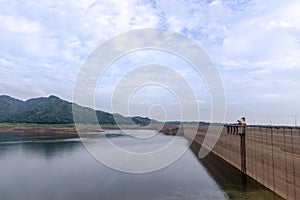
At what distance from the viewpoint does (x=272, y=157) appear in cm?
1541

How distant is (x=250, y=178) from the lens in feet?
64.5

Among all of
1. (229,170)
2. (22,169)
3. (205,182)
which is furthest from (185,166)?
(22,169)

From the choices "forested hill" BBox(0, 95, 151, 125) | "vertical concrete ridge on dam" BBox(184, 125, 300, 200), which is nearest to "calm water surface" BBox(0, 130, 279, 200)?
"vertical concrete ridge on dam" BBox(184, 125, 300, 200)

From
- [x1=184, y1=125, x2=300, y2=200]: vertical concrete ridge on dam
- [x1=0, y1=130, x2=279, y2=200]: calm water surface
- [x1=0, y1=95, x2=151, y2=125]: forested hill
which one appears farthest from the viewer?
[x1=0, y1=95, x2=151, y2=125]: forested hill

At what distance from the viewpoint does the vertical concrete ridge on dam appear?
41.2ft

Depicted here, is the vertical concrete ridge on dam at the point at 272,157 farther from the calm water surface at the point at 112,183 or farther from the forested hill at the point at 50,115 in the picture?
the forested hill at the point at 50,115

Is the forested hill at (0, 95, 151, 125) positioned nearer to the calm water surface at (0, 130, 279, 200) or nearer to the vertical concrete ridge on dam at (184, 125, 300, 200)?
the calm water surface at (0, 130, 279, 200)

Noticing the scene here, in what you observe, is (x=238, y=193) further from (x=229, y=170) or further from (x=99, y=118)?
(x=99, y=118)

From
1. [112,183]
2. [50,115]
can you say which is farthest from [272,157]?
[50,115]

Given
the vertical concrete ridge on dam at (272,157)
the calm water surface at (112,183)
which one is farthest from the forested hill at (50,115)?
the vertical concrete ridge on dam at (272,157)

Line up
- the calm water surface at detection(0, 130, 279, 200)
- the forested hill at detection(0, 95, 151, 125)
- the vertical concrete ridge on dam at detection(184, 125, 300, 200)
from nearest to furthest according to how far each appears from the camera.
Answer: the vertical concrete ridge on dam at detection(184, 125, 300, 200) < the calm water surface at detection(0, 130, 279, 200) < the forested hill at detection(0, 95, 151, 125)

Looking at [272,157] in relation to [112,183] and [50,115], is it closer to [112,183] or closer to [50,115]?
[112,183]

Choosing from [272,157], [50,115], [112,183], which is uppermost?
[50,115]

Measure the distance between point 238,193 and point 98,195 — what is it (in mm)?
8412
